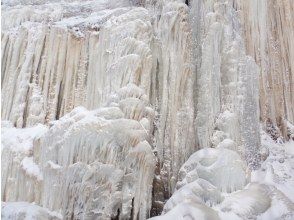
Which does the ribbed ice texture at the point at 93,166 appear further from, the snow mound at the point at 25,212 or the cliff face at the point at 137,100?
the snow mound at the point at 25,212

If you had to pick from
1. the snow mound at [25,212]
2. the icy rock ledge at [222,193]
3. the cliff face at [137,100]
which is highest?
the cliff face at [137,100]

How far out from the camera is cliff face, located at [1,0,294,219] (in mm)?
5035

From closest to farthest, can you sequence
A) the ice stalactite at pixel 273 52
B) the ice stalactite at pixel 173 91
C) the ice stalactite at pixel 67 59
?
the ice stalactite at pixel 173 91, the ice stalactite at pixel 67 59, the ice stalactite at pixel 273 52

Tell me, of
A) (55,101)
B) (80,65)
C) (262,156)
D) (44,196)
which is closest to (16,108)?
(55,101)

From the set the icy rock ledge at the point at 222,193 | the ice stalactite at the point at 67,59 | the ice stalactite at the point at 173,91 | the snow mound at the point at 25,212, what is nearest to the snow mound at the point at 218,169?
the icy rock ledge at the point at 222,193

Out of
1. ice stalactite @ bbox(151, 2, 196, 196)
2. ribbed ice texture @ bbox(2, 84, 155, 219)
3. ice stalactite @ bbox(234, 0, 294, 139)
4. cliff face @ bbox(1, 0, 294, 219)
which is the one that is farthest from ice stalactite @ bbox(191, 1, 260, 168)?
ribbed ice texture @ bbox(2, 84, 155, 219)

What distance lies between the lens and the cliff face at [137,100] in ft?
16.5

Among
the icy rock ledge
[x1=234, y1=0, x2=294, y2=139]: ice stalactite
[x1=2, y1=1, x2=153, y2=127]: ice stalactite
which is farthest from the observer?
[x1=234, y1=0, x2=294, y2=139]: ice stalactite

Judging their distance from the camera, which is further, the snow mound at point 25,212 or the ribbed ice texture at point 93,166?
the ribbed ice texture at point 93,166

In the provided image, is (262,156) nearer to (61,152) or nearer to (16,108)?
(61,152)

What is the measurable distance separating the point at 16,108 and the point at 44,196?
1357mm

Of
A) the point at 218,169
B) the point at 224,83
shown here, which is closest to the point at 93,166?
the point at 218,169

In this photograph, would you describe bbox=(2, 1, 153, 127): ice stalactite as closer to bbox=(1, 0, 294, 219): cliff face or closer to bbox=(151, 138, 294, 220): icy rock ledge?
bbox=(1, 0, 294, 219): cliff face

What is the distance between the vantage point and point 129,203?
5.00 m
